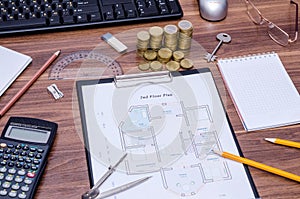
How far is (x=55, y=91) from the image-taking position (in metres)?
0.87

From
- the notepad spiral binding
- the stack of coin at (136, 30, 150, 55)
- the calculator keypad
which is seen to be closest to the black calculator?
the calculator keypad

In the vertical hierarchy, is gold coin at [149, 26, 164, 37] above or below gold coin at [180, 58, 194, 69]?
above

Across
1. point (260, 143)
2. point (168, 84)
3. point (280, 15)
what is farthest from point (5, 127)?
point (280, 15)

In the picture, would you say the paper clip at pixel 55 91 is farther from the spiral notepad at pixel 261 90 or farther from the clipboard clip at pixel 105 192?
the spiral notepad at pixel 261 90

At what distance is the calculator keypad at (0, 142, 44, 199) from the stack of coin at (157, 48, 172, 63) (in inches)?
11.1

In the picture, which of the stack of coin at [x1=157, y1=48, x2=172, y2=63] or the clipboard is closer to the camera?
the clipboard

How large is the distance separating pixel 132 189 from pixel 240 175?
166mm

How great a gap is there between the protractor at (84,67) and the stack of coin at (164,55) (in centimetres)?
7

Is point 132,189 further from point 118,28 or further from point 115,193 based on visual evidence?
point 118,28

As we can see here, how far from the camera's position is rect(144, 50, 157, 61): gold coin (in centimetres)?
93

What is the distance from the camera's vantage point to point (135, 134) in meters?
0.82

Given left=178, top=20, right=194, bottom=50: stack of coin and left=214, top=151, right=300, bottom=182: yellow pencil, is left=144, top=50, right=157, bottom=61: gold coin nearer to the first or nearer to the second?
left=178, top=20, right=194, bottom=50: stack of coin

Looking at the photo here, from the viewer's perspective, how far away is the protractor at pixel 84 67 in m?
0.90

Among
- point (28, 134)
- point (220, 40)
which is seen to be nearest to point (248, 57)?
point (220, 40)
